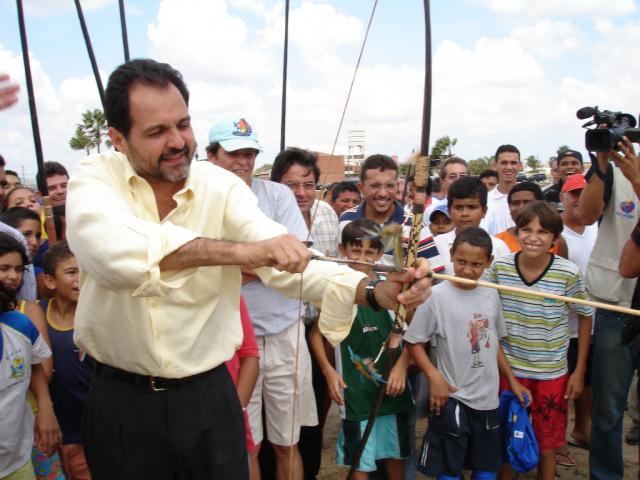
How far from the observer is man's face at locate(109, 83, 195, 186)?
1.80m

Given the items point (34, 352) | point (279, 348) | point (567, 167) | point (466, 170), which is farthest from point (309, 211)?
point (567, 167)

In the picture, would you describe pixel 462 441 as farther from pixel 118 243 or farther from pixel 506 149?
pixel 506 149

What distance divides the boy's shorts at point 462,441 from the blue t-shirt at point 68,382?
1.91 m

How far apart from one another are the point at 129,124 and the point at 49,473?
2.07 m

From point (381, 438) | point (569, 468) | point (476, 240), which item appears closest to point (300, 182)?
point (476, 240)

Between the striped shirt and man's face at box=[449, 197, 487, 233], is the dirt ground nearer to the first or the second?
the striped shirt

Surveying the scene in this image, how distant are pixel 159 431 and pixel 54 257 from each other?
1.63m

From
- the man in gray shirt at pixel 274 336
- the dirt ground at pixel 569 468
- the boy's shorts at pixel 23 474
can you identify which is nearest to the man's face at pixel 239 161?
the man in gray shirt at pixel 274 336

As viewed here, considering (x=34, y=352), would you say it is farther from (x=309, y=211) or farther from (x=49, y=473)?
(x=309, y=211)

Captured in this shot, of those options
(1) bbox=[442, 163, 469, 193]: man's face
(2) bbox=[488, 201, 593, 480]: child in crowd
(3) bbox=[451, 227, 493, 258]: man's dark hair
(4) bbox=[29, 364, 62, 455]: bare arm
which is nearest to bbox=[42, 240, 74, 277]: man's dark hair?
(4) bbox=[29, 364, 62, 455]: bare arm

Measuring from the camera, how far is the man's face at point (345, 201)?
6051 millimetres

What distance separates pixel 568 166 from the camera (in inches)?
225

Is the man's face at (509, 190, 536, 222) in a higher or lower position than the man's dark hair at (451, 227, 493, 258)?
higher

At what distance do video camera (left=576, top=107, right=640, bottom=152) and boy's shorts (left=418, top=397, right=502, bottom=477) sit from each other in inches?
60.9
